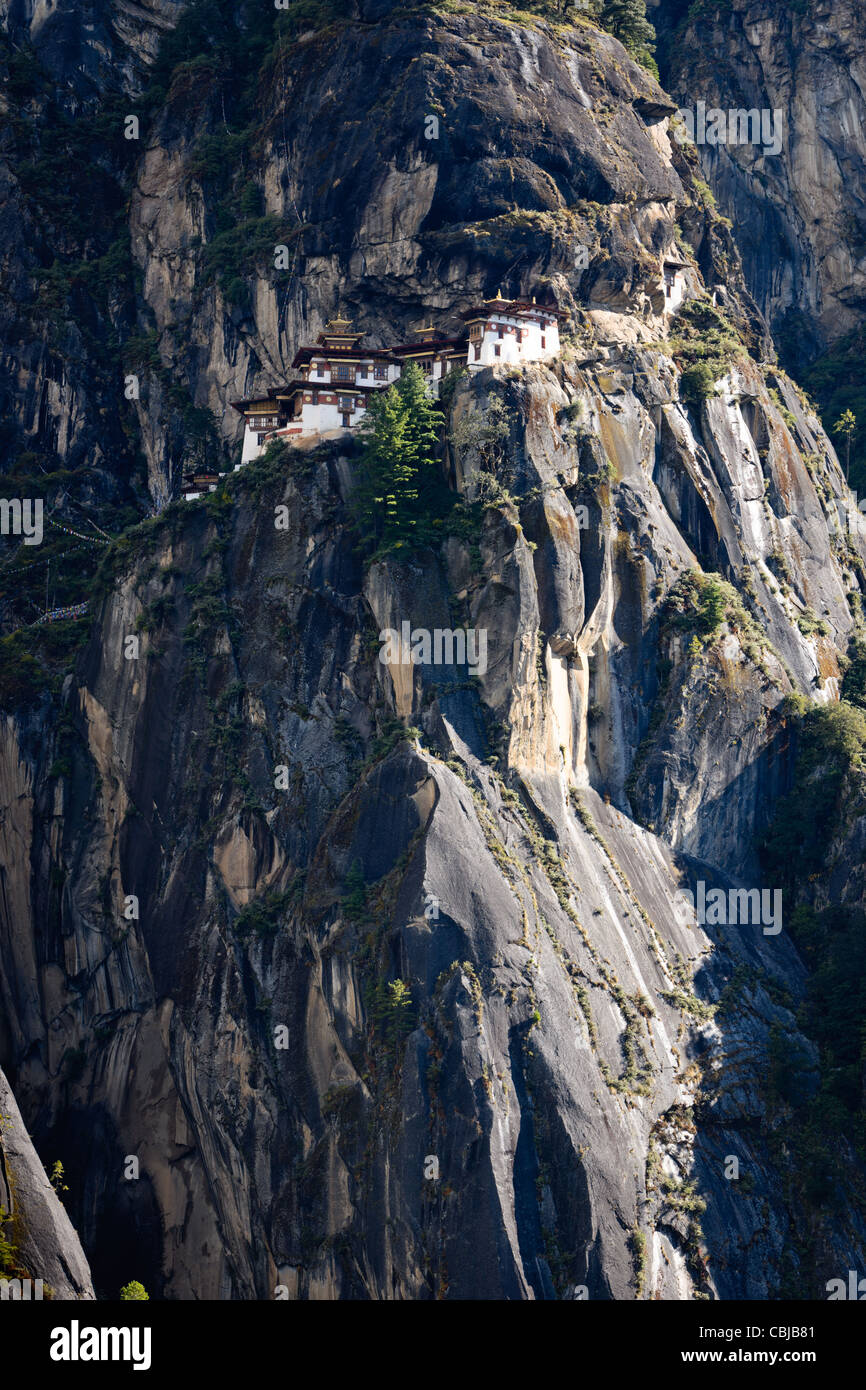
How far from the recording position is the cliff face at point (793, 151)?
350 ft

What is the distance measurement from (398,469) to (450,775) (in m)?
12.0

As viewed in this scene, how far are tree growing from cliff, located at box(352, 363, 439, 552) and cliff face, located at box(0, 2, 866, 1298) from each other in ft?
3.23

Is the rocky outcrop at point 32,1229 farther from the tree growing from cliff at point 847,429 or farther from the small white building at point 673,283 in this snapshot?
the tree growing from cliff at point 847,429

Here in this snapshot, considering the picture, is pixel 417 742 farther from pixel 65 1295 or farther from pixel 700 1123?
pixel 65 1295

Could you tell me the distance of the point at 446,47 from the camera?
90.4 meters

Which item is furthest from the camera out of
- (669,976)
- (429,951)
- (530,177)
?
(530,177)

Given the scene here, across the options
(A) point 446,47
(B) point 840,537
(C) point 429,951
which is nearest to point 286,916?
(C) point 429,951

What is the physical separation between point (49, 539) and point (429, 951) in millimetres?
31694

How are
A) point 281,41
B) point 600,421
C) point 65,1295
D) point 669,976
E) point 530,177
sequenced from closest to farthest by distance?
point 65,1295
point 669,976
point 600,421
point 530,177
point 281,41

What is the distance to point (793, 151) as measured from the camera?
108562 millimetres

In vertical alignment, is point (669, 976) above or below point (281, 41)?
below

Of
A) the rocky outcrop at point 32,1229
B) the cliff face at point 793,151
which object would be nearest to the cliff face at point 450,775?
the rocky outcrop at point 32,1229

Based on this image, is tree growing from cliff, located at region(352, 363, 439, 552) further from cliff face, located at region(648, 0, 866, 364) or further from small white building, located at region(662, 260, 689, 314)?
cliff face, located at region(648, 0, 866, 364)

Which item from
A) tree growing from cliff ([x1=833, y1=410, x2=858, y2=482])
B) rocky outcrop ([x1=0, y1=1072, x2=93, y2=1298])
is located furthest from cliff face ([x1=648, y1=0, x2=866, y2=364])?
rocky outcrop ([x1=0, y1=1072, x2=93, y2=1298])
